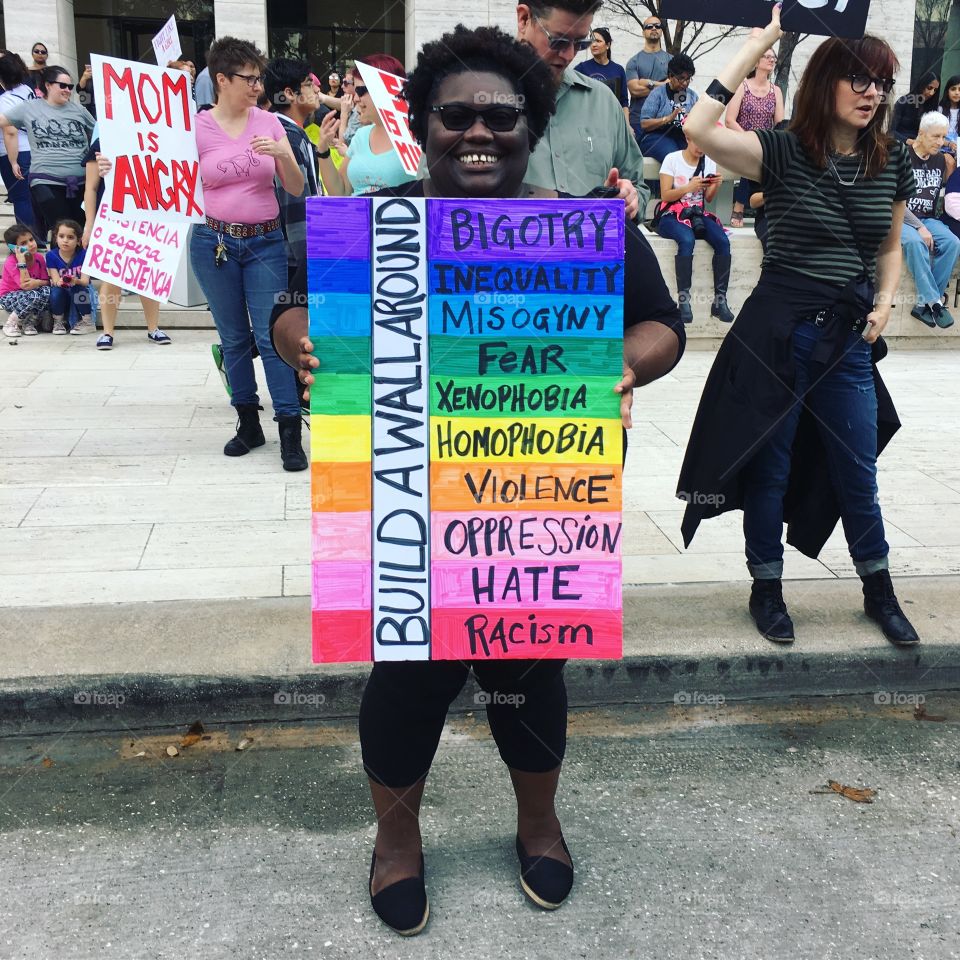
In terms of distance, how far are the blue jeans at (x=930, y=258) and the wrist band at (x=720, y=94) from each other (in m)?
6.77

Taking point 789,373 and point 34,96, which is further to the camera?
point 34,96

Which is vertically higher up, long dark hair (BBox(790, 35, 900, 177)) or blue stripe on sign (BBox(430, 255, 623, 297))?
long dark hair (BBox(790, 35, 900, 177))

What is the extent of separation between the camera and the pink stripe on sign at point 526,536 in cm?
244

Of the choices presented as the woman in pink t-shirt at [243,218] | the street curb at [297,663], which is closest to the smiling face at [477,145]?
the street curb at [297,663]

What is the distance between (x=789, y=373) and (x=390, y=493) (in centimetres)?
174

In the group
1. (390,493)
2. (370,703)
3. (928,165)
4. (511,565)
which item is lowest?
(370,703)

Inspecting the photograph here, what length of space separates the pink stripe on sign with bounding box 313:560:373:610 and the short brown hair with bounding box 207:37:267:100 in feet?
12.6

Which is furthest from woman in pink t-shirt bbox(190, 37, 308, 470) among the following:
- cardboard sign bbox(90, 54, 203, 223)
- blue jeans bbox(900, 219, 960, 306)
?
blue jeans bbox(900, 219, 960, 306)

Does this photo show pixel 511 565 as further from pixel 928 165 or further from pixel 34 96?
pixel 34 96

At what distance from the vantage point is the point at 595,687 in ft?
12.1

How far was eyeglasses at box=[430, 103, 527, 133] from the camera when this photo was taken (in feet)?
7.59

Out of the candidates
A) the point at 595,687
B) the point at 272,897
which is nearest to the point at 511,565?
the point at 272,897

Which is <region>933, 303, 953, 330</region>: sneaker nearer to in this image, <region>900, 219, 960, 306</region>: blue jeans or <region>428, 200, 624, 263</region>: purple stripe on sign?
<region>900, 219, 960, 306</region>: blue jeans

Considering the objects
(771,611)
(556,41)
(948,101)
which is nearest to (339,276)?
(556,41)
